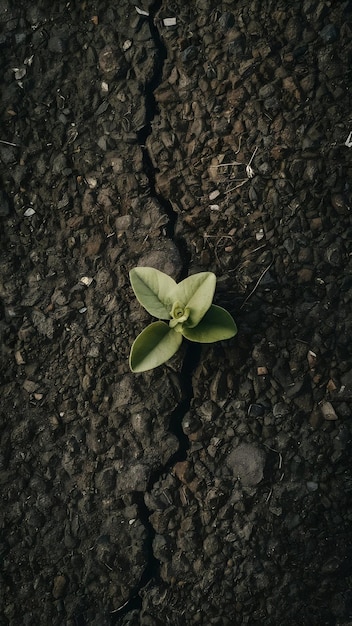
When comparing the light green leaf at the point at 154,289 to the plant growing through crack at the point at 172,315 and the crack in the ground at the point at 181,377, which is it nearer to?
the plant growing through crack at the point at 172,315

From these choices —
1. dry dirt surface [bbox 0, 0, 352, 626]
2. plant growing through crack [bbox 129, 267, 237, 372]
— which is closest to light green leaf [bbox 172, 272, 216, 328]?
plant growing through crack [bbox 129, 267, 237, 372]

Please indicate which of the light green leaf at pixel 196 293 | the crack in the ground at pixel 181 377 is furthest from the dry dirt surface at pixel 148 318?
the light green leaf at pixel 196 293

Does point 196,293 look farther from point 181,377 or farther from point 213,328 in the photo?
point 181,377

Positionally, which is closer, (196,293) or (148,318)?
(196,293)

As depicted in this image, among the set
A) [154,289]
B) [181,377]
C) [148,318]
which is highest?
[154,289]

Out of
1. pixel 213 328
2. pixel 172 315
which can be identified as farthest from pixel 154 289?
pixel 213 328

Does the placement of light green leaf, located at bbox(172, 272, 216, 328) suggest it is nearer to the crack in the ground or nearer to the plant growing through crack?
the plant growing through crack
